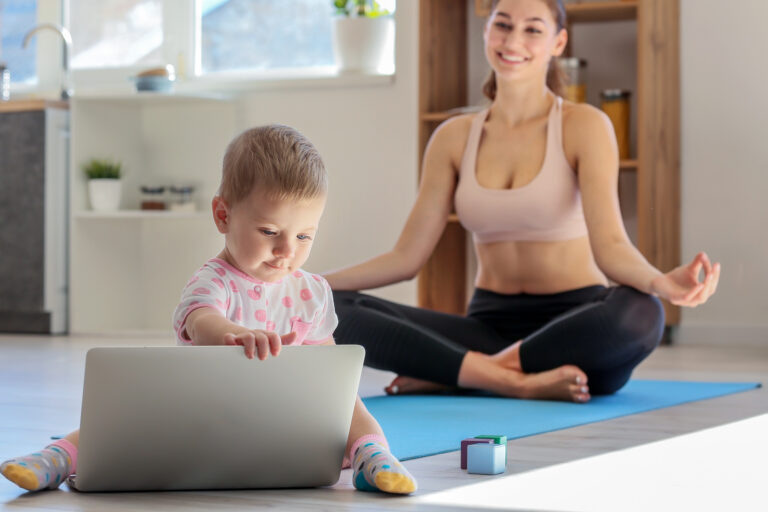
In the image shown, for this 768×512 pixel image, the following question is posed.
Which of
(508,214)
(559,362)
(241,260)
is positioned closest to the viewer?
(241,260)

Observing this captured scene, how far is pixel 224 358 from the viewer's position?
1.14m

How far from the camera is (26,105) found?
409 cm

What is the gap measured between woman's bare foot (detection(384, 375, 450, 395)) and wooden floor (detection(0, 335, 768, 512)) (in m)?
0.47

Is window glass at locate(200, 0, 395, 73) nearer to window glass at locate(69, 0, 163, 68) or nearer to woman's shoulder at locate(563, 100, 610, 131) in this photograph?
window glass at locate(69, 0, 163, 68)

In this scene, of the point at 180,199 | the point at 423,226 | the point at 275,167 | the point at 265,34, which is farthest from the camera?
the point at 265,34

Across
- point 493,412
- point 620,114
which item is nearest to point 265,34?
point 620,114

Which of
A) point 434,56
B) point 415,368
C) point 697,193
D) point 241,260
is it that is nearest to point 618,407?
point 415,368

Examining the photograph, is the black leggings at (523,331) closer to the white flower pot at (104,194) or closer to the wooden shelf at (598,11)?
the wooden shelf at (598,11)

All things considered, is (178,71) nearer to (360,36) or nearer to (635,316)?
(360,36)

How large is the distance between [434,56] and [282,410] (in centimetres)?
283

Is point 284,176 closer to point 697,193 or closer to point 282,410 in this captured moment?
point 282,410

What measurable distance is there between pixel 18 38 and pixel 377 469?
13.1 feet

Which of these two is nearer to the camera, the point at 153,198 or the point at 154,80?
the point at 154,80

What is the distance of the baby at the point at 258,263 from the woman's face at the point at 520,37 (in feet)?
3.83
